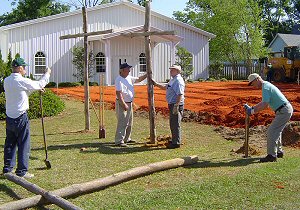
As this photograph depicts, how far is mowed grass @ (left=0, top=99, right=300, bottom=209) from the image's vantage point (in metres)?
6.97

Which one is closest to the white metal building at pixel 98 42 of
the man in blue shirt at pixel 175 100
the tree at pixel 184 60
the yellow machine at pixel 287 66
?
the tree at pixel 184 60

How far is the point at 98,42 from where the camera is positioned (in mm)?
36125

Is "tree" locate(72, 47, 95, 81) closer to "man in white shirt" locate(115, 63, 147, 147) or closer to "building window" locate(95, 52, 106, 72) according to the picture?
"building window" locate(95, 52, 106, 72)

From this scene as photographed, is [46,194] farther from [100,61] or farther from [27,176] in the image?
[100,61]

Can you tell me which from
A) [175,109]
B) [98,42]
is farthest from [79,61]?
[175,109]

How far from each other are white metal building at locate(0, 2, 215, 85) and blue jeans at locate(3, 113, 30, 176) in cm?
2459

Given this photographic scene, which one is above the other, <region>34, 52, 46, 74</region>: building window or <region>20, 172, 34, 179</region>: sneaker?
<region>34, 52, 46, 74</region>: building window

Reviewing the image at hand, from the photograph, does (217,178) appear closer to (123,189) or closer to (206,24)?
(123,189)

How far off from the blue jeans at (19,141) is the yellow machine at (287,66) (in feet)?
104

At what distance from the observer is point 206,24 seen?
173 ft

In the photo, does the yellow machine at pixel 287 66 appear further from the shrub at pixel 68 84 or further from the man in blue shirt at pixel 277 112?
the man in blue shirt at pixel 277 112

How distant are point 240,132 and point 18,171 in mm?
6978

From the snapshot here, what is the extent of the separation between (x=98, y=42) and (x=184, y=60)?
23.6 ft

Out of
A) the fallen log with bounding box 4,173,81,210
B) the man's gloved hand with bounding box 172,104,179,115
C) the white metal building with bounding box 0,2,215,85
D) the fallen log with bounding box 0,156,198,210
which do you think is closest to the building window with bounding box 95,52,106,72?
the white metal building with bounding box 0,2,215,85
